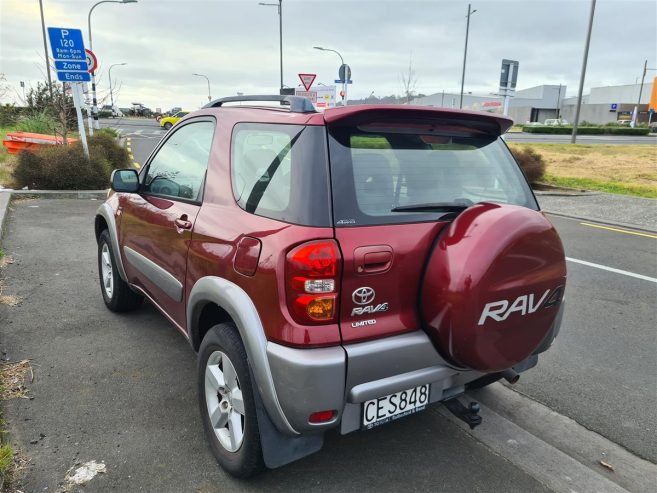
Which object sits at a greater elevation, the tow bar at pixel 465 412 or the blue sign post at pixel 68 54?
the blue sign post at pixel 68 54

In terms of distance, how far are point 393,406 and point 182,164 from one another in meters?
2.03

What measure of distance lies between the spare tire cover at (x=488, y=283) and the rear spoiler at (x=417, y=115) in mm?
493

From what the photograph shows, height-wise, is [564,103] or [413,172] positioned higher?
[564,103]

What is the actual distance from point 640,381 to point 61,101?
46.1 feet

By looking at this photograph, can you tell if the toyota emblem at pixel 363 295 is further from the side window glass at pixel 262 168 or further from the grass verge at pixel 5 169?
the grass verge at pixel 5 169

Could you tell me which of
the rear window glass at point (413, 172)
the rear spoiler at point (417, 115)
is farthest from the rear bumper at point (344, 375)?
the rear spoiler at point (417, 115)

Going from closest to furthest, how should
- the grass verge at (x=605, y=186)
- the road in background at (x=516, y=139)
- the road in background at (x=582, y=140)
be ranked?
the grass verge at (x=605, y=186) < the road in background at (x=516, y=139) < the road in background at (x=582, y=140)

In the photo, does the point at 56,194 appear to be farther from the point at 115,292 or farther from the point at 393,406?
the point at 393,406

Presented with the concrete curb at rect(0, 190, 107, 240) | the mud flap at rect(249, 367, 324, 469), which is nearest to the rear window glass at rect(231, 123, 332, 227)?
the mud flap at rect(249, 367, 324, 469)

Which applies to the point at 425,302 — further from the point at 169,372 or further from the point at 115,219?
the point at 115,219

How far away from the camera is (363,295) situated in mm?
2045

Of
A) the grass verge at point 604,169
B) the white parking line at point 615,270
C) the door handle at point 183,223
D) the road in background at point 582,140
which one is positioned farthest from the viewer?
the road in background at point 582,140

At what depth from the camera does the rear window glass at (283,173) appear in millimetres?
2051

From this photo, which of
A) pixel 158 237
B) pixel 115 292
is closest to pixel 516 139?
pixel 115 292
